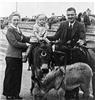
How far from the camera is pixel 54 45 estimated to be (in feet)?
12.5

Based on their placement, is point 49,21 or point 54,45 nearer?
point 54,45

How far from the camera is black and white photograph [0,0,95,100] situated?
376cm

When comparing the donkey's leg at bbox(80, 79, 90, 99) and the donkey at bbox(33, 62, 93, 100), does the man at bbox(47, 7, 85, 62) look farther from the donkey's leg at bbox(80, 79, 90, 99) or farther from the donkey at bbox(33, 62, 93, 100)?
the donkey's leg at bbox(80, 79, 90, 99)

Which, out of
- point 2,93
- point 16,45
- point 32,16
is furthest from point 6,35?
point 2,93

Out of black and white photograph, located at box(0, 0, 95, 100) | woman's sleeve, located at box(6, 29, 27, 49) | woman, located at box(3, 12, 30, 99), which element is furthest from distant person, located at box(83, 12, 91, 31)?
woman's sleeve, located at box(6, 29, 27, 49)

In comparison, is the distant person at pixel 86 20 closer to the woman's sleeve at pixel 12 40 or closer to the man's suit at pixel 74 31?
the man's suit at pixel 74 31

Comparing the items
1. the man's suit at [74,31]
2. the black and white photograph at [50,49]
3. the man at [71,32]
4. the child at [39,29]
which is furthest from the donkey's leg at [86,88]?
the child at [39,29]

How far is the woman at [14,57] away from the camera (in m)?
3.83

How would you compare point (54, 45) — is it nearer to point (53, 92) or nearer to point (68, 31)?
point (68, 31)

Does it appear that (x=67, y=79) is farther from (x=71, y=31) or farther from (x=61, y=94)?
(x=71, y=31)

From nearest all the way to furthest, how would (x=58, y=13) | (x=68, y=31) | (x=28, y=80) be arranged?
(x=68, y=31)
(x=58, y=13)
(x=28, y=80)

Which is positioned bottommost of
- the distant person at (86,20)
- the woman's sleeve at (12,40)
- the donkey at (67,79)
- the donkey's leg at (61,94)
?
the donkey's leg at (61,94)

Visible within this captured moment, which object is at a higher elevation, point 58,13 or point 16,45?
point 58,13

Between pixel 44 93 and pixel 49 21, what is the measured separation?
101 cm
